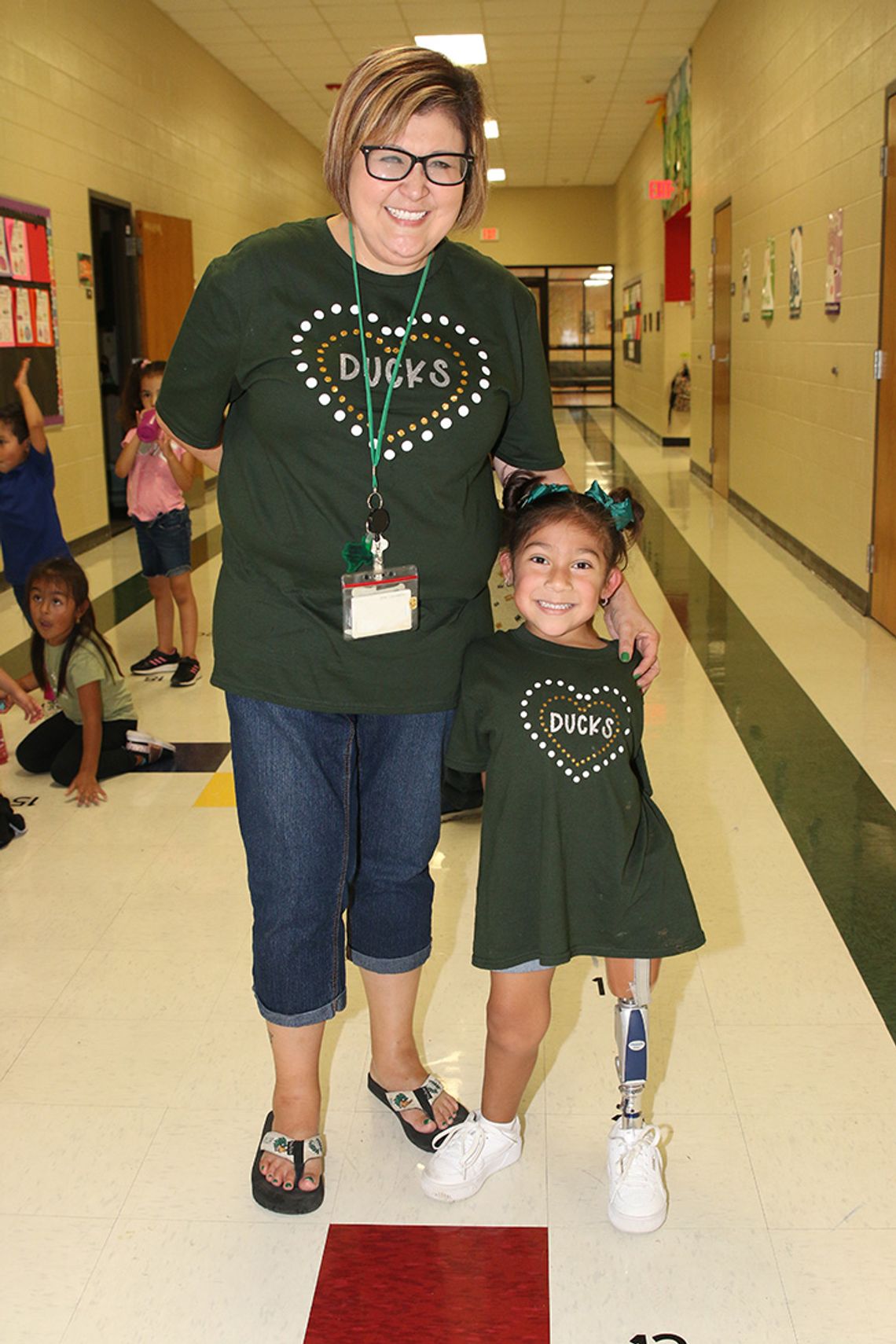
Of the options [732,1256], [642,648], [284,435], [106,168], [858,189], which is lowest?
[732,1256]

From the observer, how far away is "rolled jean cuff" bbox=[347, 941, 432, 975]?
1.86m

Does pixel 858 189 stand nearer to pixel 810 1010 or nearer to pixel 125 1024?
pixel 810 1010

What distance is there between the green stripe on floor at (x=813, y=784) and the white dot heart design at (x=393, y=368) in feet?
4.36

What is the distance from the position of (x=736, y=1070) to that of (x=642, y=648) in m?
0.79

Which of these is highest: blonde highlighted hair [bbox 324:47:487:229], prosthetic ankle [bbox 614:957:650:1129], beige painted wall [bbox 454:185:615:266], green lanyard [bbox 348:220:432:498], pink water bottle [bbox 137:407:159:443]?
beige painted wall [bbox 454:185:615:266]

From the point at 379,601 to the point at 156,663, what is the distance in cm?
336

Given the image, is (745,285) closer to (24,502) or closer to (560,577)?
(24,502)

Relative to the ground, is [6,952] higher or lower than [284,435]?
lower

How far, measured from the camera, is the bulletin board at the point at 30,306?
671 centimetres

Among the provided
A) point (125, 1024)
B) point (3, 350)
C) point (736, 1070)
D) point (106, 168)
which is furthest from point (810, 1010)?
point (106, 168)

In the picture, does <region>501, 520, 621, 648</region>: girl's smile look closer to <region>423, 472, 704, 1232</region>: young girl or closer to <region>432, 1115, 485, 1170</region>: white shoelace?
<region>423, 472, 704, 1232</region>: young girl

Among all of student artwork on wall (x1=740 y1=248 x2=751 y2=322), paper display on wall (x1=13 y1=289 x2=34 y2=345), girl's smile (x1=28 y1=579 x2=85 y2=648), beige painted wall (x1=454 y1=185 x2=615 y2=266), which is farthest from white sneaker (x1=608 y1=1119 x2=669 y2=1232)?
beige painted wall (x1=454 y1=185 x2=615 y2=266)

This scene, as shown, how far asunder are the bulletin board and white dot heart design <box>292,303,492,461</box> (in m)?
5.62

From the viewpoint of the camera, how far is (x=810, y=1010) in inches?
89.4
